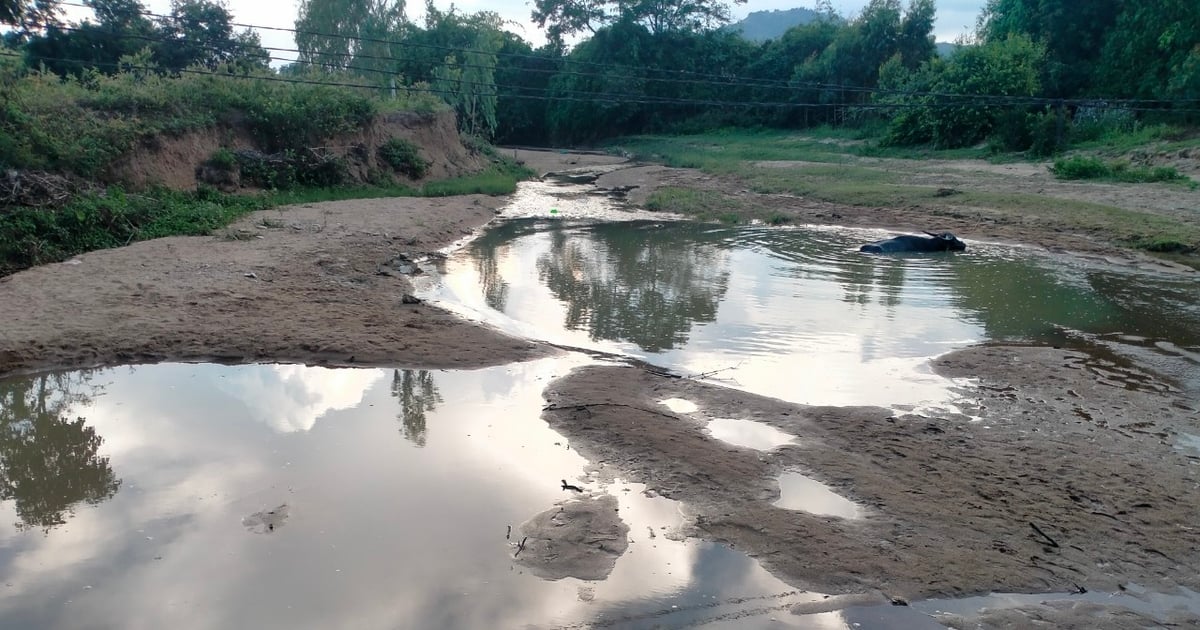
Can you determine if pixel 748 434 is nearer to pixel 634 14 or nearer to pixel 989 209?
pixel 989 209

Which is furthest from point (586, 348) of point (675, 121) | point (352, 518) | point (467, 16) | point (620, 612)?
point (675, 121)

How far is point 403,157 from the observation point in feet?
89.2

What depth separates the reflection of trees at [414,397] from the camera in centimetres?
772

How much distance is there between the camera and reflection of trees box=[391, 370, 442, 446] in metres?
7.72

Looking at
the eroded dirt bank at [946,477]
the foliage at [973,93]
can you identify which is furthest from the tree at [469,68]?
the eroded dirt bank at [946,477]

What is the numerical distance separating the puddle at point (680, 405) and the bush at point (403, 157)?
2088cm

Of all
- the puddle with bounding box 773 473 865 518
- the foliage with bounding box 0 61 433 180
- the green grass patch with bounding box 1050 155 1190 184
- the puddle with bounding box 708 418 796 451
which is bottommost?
the puddle with bounding box 773 473 865 518

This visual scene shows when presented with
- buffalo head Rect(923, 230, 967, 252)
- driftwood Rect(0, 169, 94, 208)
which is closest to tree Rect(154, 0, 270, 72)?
driftwood Rect(0, 169, 94, 208)

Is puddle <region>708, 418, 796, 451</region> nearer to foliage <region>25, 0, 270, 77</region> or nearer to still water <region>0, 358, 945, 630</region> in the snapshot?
still water <region>0, 358, 945, 630</region>

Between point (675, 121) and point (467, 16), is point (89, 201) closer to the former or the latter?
point (467, 16)

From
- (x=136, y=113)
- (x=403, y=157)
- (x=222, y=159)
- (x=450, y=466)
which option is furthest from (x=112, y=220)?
(x=403, y=157)

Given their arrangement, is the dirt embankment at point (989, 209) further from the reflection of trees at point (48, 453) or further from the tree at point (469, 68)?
the reflection of trees at point (48, 453)

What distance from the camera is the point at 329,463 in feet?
23.0

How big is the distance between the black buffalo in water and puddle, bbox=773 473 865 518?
1246 centimetres
